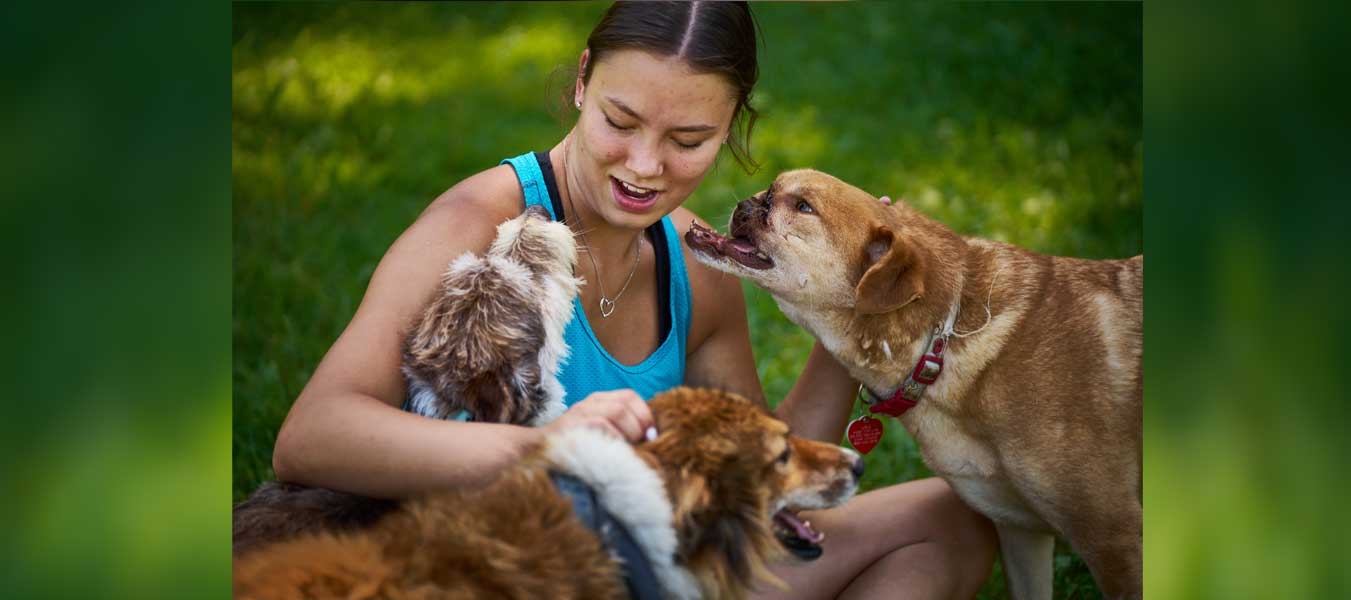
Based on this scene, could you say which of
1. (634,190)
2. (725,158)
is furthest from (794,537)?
(725,158)

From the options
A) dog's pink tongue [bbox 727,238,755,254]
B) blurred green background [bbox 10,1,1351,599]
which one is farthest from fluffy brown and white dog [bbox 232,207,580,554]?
dog's pink tongue [bbox 727,238,755,254]

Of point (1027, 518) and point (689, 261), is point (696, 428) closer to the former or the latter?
point (689, 261)

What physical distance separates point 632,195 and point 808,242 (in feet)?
1.72

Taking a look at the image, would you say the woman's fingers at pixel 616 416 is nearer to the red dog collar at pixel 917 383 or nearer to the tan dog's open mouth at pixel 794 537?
the tan dog's open mouth at pixel 794 537

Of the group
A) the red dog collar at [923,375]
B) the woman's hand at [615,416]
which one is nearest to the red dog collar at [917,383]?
the red dog collar at [923,375]

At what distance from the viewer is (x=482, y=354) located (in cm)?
249

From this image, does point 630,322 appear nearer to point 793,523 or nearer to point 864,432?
point 864,432

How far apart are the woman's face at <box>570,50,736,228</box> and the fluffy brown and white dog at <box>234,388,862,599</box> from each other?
59 cm

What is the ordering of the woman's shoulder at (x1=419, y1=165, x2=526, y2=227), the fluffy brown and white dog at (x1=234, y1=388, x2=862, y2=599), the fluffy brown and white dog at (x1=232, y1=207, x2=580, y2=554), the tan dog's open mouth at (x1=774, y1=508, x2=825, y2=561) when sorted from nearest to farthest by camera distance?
1. the fluffy brown and white dog at (x1=234, y1=388, x2=862, y2=599)
2. the tan dog's open mouth at (x1=774, y1=508, x2=825, y2=561)
3. the fluffy brown and white dog at (x1=232, y1=207, x2=580, y2=554)
4. the woman's shoulder at (x1=419, y1=165, x2=526, y2=227)

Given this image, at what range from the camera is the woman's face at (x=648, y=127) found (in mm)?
2512

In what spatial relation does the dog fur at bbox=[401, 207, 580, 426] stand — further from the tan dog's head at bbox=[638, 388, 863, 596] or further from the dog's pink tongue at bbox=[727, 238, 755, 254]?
the dog's pink tongue at bbox=[727, 238, 755, 254]

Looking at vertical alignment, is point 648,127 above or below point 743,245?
above

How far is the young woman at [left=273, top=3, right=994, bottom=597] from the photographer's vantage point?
2428 mm
